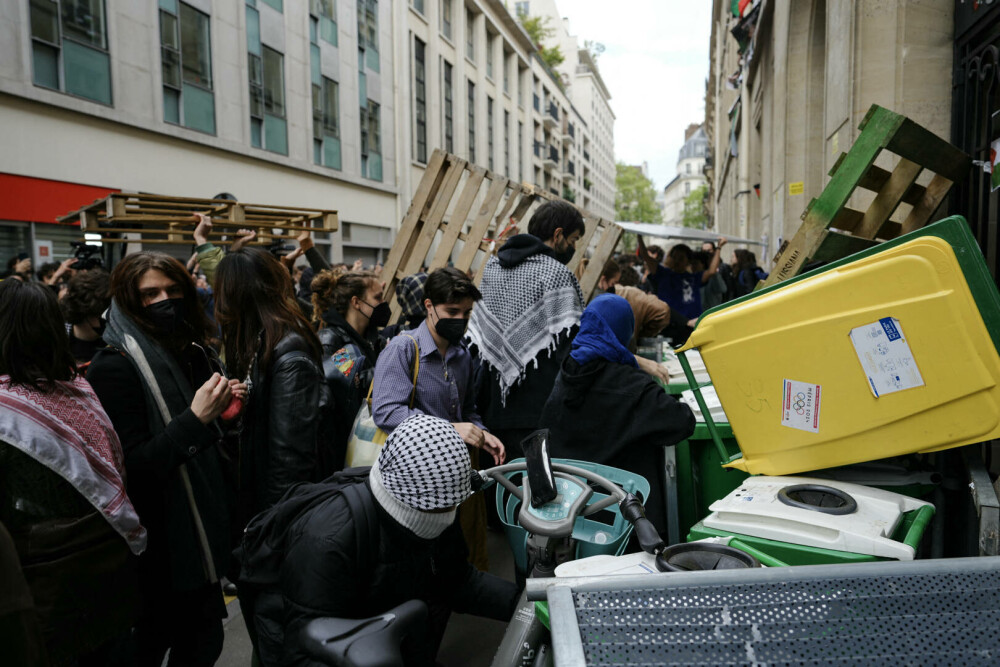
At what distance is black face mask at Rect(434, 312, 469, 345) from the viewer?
128 inches

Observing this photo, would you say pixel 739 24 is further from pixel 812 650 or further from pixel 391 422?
pixel 812 650

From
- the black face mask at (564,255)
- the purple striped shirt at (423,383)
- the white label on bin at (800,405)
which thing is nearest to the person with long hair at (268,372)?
the purple striped shirt at (423,383)

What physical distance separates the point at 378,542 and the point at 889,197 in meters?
2.79

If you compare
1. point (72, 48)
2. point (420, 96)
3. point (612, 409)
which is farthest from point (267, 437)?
point (420, 96)

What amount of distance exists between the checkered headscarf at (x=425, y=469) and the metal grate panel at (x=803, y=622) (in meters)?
0.67

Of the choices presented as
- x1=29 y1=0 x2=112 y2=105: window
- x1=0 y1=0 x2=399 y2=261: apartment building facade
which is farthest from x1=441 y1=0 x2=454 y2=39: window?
x1=29 y1=0 x2=112 y2=105: window

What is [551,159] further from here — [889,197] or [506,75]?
[889,197]

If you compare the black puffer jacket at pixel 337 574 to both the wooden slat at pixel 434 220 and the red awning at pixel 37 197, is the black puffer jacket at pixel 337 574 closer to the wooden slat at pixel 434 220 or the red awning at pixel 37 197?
the wooden slat at pixel 434 220

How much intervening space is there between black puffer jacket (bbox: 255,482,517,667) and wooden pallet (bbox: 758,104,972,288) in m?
2.17

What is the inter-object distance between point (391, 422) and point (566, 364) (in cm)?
85

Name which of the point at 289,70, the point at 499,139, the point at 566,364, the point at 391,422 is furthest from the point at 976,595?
the point at 499,139

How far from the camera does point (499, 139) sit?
3775 cm

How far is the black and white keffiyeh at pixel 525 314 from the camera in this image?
3.57 meters

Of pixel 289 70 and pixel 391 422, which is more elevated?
pixel 289 70
